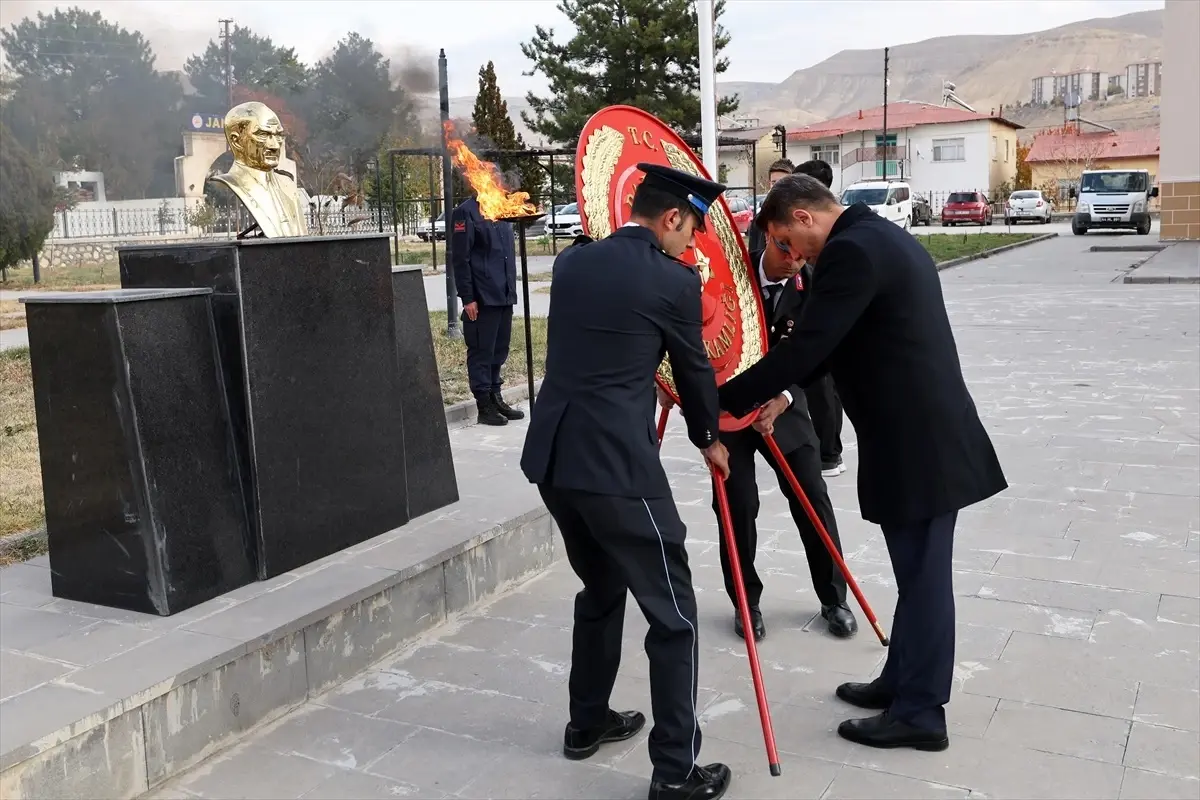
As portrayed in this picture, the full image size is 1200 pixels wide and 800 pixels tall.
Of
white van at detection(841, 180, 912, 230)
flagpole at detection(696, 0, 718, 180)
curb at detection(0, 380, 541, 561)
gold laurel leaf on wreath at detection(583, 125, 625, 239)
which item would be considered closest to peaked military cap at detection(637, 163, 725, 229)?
gold laurel leaf on wreath at detection(583, 125, 625, 239)

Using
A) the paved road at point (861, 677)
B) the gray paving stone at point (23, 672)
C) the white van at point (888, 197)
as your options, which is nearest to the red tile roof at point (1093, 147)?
the white van at point (888, 197)

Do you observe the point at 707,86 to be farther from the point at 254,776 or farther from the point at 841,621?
the point at 254,776

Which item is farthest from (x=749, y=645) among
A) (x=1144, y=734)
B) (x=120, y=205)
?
(x=120, y=205)

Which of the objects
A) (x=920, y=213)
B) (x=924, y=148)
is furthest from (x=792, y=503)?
(x=924, y=148)

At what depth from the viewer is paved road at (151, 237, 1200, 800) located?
329 cm

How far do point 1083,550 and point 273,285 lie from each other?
12.5ft

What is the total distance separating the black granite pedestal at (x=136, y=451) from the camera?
3.95 m

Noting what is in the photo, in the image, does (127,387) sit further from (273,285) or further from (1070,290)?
(1070,290)

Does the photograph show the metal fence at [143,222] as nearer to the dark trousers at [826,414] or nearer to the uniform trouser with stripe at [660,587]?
the dark trousers at [826,414]

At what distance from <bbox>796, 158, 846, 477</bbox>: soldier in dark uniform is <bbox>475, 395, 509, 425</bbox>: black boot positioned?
2641mm

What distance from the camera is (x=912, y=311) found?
3.28 m

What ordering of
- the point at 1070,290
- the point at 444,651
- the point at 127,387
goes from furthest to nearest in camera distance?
the point at 1070,290 < the point at 444,651 < the point at 127,387

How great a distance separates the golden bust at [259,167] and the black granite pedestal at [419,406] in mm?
583

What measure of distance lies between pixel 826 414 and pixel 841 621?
85.5 inches
